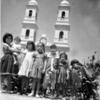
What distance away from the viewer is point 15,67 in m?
1.87

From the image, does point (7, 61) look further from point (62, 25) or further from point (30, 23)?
point (30, 23)

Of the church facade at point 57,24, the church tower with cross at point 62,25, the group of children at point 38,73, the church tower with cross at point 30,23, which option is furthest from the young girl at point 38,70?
the church tower with cross at point 30,23

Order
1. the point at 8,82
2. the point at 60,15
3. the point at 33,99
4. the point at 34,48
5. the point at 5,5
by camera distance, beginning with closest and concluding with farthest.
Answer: the point at 33,99 < the point at 8,82 < the point at 34,48 < the point at 5,5 < the point at 60,15

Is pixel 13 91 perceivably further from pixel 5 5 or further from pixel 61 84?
pixel 5 5

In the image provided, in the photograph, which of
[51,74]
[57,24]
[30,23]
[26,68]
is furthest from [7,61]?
[30,23]

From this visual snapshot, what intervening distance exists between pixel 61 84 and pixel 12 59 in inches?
14.8

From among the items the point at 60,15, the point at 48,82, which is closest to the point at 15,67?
the point at 48,82

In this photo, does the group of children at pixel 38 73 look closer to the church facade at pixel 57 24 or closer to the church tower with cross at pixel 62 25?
the church tower with cross at pixel 62 25

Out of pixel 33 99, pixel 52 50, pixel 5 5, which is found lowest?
pixel 33 99

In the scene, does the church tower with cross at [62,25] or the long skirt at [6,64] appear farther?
the church tower with cross at [62,25]

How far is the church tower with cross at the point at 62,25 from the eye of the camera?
1029 cm

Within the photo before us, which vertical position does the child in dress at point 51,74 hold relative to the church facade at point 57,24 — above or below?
below

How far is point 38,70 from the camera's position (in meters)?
1.77

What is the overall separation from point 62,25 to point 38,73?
9.15m
